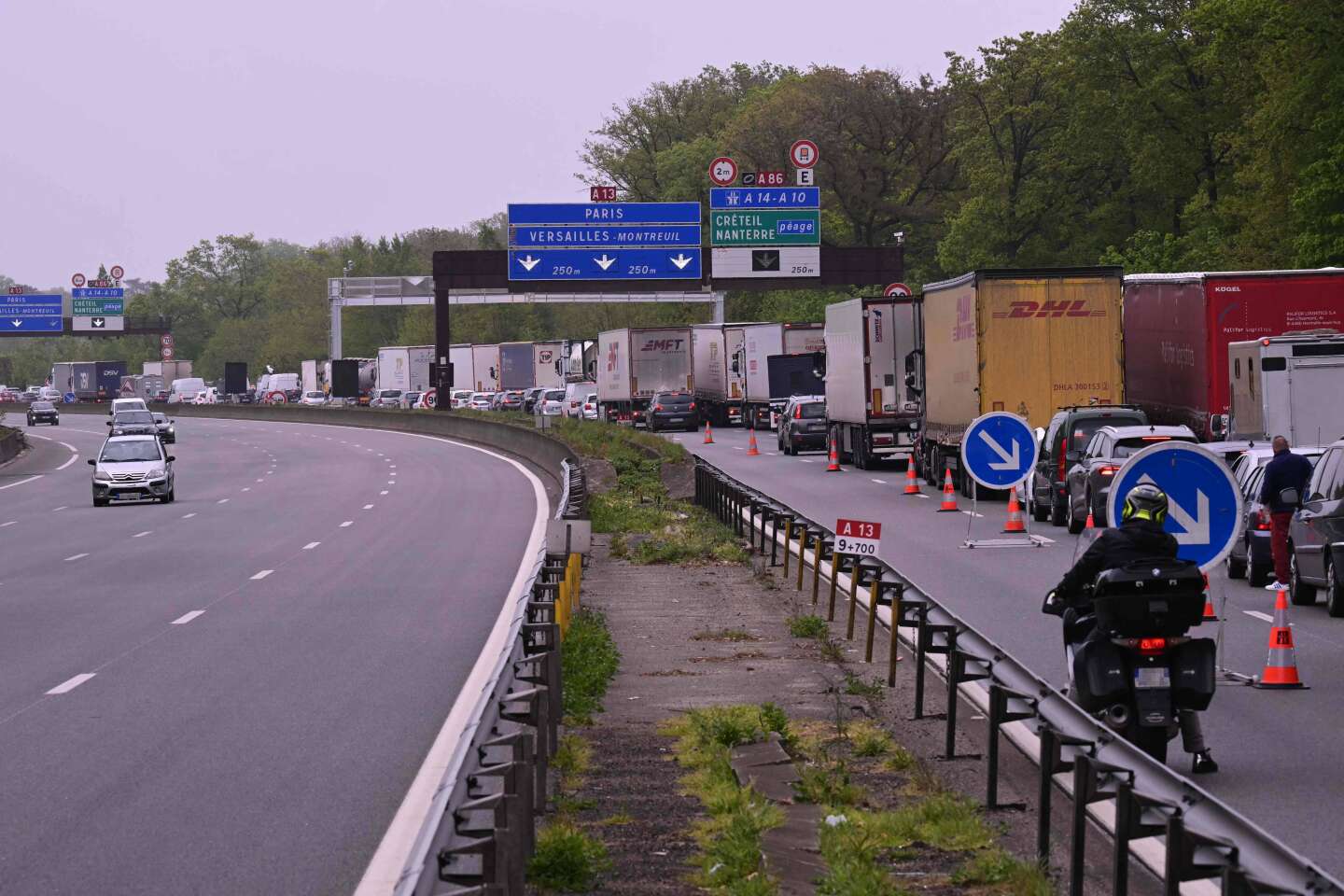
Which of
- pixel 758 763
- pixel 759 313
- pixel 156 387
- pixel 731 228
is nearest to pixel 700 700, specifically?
pixel 758 763

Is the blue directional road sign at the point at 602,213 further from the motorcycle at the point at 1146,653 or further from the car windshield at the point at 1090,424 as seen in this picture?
the motorcycle at the point at 1146,653

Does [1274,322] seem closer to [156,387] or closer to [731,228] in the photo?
[731,228]

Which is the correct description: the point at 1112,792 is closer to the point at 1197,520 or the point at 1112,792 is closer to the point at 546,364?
the point at 1197,520

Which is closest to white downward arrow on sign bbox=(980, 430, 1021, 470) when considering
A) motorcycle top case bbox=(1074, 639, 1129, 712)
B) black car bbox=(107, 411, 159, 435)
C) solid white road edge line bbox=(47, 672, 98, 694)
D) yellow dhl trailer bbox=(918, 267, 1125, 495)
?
yellow dhl trailer bbox=(918, 267, 1125, 495)

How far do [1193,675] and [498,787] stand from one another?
3.78 metres

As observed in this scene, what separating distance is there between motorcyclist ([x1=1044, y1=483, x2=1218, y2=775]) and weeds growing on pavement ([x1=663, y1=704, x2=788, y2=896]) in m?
1.88

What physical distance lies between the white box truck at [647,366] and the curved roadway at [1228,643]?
39.0 metres

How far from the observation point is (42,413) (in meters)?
117

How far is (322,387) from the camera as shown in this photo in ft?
467

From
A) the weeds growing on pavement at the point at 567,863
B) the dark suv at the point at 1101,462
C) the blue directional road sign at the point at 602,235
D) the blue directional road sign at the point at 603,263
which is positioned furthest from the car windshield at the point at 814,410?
the weeds growing on pavement at the point at 567,863

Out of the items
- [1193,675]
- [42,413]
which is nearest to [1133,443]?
[1193,675]

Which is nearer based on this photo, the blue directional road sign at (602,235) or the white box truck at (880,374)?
the white box truck at (880,374)

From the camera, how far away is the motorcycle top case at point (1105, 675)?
1005 centimetres

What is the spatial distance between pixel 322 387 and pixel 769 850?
447 feet
